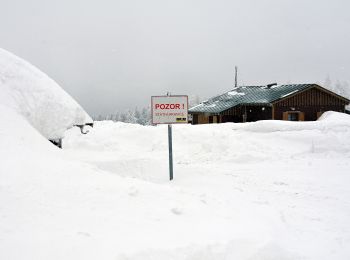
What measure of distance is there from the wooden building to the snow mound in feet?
74.6

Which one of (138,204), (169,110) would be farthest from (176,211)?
(169,110)

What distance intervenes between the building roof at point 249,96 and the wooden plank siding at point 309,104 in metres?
0.67

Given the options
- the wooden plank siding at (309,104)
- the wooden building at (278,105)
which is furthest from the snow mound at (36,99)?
the wooden plank siding at (309,104)

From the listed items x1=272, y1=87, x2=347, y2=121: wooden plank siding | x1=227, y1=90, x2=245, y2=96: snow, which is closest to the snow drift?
x1=272, y1=87, x2=347, y2=121: wooden plank siding

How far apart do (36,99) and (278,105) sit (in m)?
24.2

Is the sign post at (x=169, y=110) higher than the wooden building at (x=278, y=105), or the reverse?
the wooden building at (x=278, y=105)

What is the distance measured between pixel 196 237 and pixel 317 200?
453 cm

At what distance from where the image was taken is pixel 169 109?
1019cm

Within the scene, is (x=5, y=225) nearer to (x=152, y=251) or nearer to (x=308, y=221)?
(x=152, y=251)

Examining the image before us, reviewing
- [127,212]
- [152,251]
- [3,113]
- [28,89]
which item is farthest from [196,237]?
[28,89]

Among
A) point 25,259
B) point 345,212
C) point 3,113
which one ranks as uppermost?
point 3,113

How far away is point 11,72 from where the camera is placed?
28.3ft

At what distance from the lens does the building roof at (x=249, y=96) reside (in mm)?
30147

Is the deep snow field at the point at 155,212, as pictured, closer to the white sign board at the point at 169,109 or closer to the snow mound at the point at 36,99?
the snow mound at the point at 36,99
